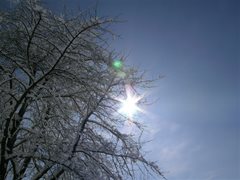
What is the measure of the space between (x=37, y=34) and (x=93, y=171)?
293 cm

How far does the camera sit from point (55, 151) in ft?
19.3

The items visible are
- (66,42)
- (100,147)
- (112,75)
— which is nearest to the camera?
(66,42)

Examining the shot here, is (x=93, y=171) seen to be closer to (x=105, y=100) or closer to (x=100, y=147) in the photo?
(x=100, y=147)

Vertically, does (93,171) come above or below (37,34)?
below

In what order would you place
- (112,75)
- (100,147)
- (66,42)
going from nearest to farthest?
(66,42) → (100,147) → (112,75)

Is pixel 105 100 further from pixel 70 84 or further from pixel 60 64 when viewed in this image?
pixel 60 64

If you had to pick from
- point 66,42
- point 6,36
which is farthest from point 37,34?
point 6,36

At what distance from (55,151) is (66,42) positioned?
2.20 m

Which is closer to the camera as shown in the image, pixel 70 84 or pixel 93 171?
pixel 93 171

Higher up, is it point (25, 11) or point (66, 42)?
point (25, 11)

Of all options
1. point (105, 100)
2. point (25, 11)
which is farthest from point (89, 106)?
point (25, 11)

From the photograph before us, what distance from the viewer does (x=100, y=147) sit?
19.9 feet

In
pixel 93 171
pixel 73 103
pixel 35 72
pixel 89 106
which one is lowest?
pixel 93 171

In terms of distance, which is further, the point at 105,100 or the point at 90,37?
the point at 105,100
